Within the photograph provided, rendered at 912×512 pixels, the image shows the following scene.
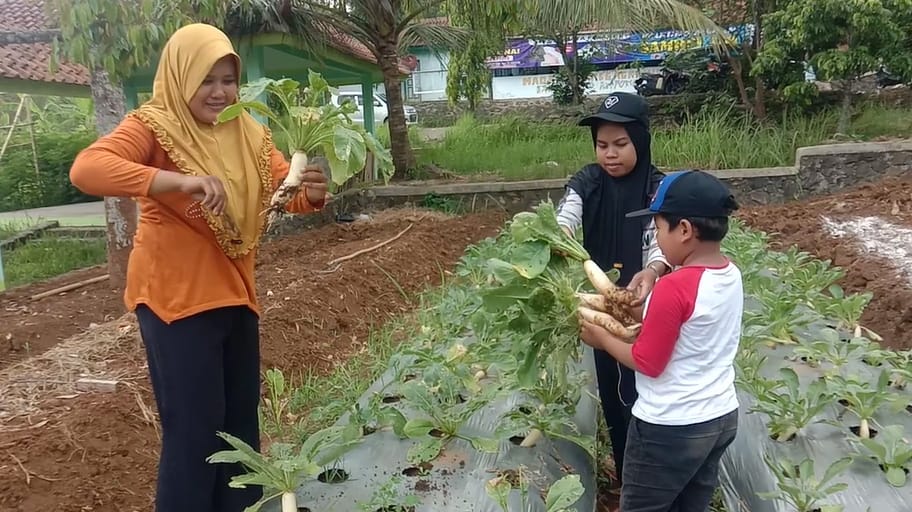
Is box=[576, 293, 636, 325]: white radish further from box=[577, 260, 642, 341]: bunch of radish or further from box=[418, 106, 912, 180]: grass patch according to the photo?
box=[418, 106, 912, 180]: grass patch

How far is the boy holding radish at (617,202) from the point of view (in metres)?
2.61

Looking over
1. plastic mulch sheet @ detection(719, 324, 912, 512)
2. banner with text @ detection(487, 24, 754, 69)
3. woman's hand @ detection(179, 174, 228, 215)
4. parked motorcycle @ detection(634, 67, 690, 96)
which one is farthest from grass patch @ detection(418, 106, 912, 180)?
woman's hand @ detection(179, 174, 228, 215)

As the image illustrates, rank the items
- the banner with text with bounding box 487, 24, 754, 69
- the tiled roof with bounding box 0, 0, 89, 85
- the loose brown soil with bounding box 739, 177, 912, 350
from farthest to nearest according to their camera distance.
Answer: the banner with text with bounding box 487, 24, 754, 69, the tiled roof with bounding box 0, 0, 89, 85, the loose brown soil with bounding box 739, 177, 912, 350

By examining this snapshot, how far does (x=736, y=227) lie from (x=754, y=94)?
7949 millimetres

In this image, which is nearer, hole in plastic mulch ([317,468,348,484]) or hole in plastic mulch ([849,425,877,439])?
hole in plastic mulch ([317,468,348,484])

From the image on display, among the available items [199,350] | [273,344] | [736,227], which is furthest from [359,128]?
[736,227]

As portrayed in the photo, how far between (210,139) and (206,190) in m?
0.28

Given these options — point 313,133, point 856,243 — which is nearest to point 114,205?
point 313,133

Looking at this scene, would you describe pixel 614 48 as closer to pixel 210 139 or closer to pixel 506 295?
pixel 506 295

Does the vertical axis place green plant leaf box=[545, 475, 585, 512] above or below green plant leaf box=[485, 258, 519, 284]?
below

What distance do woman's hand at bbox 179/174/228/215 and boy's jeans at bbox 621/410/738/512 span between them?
1.35 meters

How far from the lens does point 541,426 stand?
2734 mm

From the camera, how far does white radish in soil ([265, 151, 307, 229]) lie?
244cm

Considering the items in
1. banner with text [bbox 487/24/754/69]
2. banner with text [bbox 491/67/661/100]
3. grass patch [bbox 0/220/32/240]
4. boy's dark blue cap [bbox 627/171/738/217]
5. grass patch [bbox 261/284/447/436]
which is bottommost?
grass patch [bbox 261/284/447/436]
